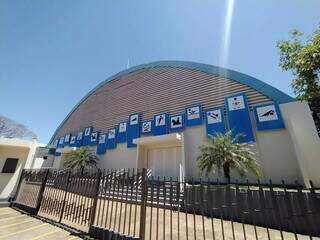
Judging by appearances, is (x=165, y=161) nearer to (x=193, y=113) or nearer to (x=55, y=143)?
(x=193, y=113)

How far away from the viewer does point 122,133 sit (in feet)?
54.6

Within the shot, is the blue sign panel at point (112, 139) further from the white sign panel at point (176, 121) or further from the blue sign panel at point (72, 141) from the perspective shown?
the blue sign panel at point (72, 141)

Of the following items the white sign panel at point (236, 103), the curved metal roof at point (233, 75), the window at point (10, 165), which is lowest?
the window at point (10, 165)

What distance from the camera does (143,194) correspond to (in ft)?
14.4

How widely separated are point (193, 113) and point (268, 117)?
484cm

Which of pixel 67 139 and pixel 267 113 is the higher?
pixel 67 139

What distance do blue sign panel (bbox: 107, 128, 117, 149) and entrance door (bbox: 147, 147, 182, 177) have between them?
14.0 ft

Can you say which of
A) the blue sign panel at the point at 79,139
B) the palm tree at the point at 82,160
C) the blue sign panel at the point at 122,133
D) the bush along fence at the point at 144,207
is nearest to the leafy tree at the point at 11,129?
the blue sign panel at the point at 79,139

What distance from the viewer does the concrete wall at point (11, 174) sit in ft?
30.8

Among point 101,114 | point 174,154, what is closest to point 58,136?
point 101,114

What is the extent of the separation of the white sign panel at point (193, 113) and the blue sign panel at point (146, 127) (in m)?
3.60

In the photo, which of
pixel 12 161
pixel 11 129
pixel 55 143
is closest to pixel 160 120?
pixel 12 161

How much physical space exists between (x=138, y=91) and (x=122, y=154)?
655 cm

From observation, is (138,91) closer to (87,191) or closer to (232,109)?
(232,109)
